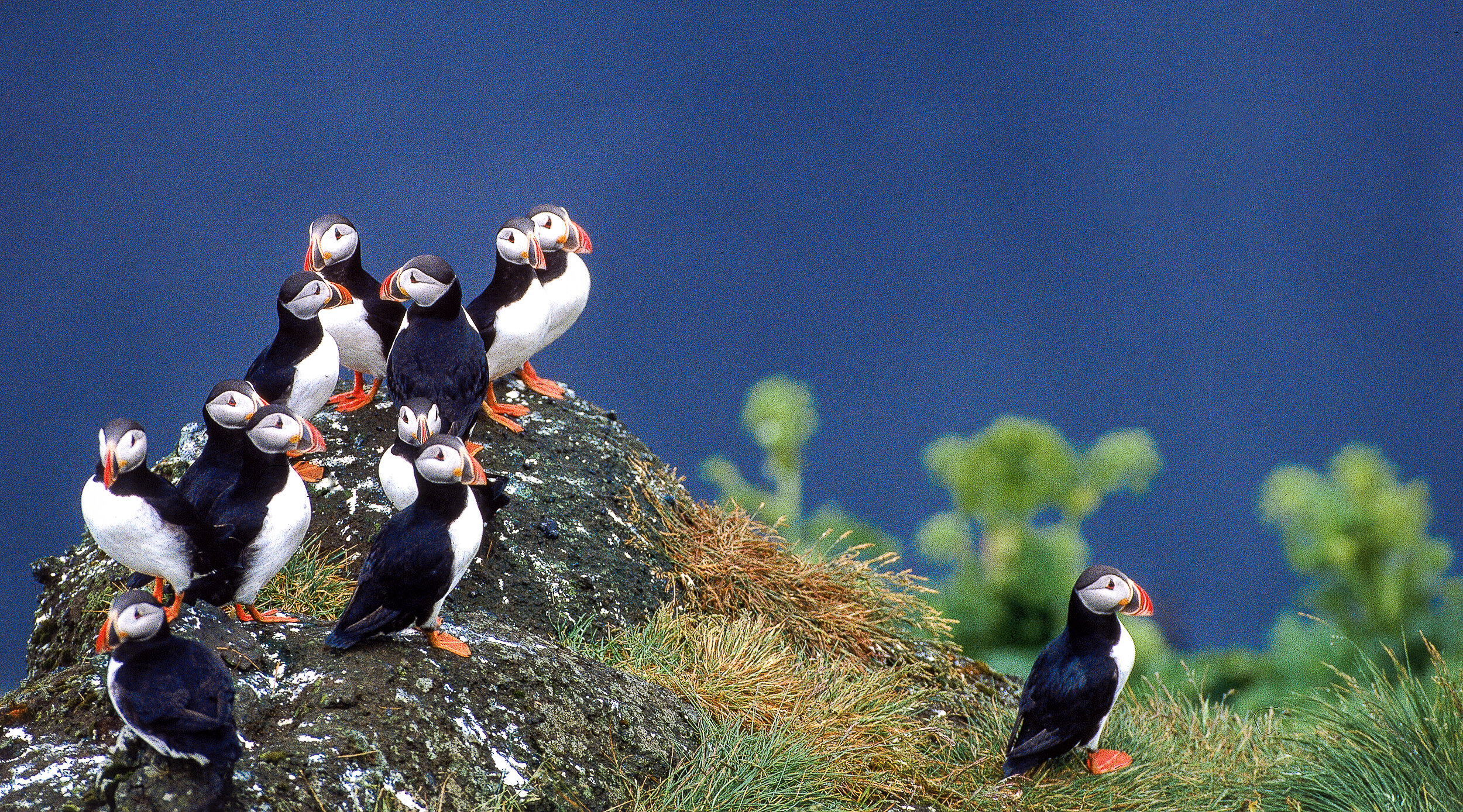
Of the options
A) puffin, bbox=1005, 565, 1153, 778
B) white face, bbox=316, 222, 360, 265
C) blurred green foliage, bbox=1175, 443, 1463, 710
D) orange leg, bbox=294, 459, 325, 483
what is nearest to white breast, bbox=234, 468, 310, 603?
orange leg, bbox=294, 459, 325, 483

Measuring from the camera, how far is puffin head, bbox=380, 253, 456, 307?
5113 millimetres

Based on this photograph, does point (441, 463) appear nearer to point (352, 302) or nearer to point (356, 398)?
point (352, 302)

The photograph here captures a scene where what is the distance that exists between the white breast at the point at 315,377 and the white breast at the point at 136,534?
125 cm

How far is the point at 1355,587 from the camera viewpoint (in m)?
12.8

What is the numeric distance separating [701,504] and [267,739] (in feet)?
12.4

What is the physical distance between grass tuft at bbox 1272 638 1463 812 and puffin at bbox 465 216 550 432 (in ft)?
13.6

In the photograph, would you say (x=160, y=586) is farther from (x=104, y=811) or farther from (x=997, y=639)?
(x=997, y=639)

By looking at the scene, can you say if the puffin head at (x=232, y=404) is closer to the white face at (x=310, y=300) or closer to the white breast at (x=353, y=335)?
the white face at (x=310, y=300)

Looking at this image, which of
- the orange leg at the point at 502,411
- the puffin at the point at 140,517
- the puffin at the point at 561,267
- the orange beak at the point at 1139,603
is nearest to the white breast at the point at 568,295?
the puffin at the point at 561,267

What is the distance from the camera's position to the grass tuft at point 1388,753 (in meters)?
4.80

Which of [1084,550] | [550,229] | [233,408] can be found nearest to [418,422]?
[233,408]

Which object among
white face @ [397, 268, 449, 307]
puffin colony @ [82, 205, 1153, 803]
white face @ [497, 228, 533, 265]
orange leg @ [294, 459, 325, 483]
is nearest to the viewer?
puffin colony @ [82, 205, 1153, 803]

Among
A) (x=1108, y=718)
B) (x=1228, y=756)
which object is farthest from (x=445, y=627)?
(x=1228, y=756)

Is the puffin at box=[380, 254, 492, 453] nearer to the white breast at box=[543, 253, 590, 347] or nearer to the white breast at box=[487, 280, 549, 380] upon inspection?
the white breast at box=[487, 280, 549, 380]
